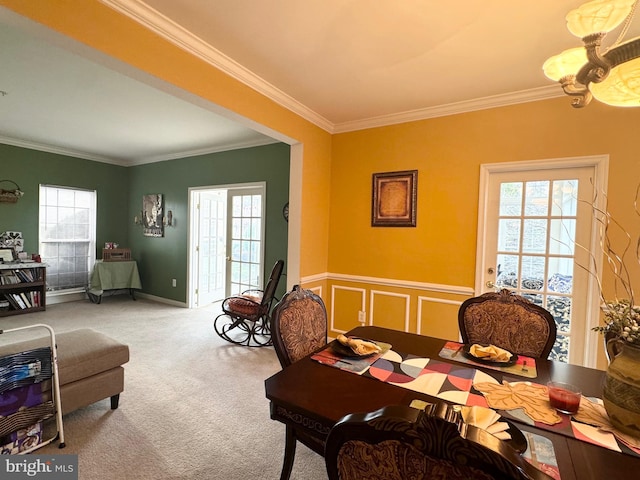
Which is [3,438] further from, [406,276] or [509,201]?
[509,201]

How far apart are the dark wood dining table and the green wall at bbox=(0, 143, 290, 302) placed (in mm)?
2947

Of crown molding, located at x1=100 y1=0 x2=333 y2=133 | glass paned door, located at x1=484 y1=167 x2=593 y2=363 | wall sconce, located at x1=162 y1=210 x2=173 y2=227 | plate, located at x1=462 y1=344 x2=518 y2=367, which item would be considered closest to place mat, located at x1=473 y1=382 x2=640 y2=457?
plate, located at x1=462 y1=344 x2=518 y2=367

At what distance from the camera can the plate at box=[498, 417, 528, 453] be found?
89cm

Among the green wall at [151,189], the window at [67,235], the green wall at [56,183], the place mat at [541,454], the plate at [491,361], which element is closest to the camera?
the place mat at [541,454]

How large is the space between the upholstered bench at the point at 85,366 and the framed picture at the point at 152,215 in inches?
138

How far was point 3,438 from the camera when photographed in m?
1.64

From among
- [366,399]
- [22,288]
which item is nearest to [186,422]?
[366,399]

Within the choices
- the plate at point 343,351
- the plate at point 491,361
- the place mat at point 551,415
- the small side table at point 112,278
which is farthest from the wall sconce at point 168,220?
the place mat at point 551,415

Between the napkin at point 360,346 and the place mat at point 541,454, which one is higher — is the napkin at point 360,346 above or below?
above

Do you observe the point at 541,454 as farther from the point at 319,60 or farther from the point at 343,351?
the point at 319,60

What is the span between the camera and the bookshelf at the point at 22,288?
4387 mm

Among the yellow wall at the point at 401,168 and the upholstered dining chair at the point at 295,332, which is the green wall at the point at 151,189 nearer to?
the yellow wall at the point at 401,168

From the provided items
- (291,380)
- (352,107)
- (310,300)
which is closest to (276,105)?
(352,107)

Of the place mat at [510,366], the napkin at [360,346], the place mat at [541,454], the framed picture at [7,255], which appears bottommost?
the place mat at [541,454]
